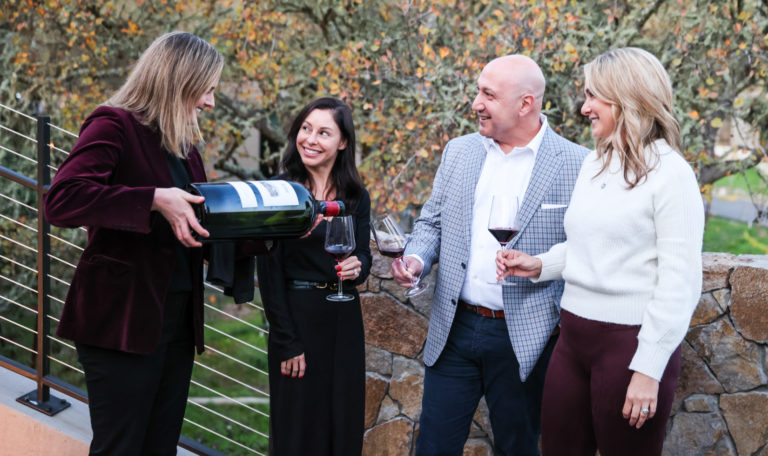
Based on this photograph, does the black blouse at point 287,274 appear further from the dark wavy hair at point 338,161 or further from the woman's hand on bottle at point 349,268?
the dark wavy hair at point 338,161

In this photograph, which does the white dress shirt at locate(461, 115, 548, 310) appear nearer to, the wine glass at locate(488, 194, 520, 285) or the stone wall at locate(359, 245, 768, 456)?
the wine glass at locate(488, 194, 520, 285)

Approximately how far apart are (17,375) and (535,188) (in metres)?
2.52

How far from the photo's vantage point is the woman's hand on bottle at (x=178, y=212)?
2143mm

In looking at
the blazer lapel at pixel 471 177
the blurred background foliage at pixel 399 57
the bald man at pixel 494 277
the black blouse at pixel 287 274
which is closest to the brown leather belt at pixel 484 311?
the bald man at pixel 494 277

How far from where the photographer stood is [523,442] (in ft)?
9.29

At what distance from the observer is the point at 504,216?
2533 millimetres

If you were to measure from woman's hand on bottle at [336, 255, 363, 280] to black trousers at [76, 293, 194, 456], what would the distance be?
55 centimetres

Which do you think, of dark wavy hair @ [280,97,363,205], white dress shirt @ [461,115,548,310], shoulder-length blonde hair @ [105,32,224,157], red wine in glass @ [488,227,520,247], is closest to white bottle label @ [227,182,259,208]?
shoulder-length blonde hair @ [105,32,224,157]

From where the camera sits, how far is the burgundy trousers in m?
2.28

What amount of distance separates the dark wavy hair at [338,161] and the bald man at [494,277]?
1.16 feet

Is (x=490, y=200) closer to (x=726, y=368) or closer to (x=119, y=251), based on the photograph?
(x=726, y=368)

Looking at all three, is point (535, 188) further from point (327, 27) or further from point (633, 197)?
point (327, 27)

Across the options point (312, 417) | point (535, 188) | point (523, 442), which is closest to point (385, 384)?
point (312, 417)

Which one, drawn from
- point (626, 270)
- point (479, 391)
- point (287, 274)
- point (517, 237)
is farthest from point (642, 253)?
point (287, 274)
